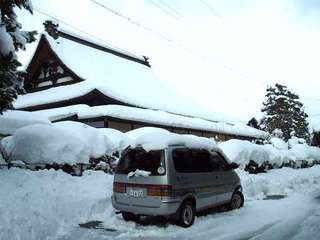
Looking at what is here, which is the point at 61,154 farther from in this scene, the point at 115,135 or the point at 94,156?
the point at 115,135

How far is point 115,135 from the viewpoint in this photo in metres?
16.8

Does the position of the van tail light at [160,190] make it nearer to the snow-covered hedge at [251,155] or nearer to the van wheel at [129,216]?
the van wheel at [129,216]

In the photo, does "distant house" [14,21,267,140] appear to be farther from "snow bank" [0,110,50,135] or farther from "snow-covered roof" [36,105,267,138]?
"snow bank" [0,110,50,135]

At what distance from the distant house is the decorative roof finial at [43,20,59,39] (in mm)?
79

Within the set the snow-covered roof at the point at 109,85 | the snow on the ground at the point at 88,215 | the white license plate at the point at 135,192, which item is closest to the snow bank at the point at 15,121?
the snow-covered roof at the point at 109,85

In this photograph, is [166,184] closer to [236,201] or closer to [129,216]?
[129,216]

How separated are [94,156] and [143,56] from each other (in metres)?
27.1

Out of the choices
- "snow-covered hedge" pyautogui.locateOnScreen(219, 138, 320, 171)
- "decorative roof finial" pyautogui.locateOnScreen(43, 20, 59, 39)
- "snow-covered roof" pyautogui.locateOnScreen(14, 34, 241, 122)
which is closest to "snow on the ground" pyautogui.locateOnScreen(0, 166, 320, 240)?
"snow-covered hedge" pyautogui.locateOnScreen(219, 138, 320, 171)

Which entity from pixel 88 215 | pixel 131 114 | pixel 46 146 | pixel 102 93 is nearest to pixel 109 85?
pixel 102 93

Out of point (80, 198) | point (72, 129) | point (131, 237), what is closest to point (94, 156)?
point (72, 129)

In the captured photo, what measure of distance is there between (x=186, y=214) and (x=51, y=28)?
26.3 metres

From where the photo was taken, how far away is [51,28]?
30938mm

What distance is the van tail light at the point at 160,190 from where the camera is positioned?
760cm

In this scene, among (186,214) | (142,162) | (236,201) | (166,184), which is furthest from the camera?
(236,201)
